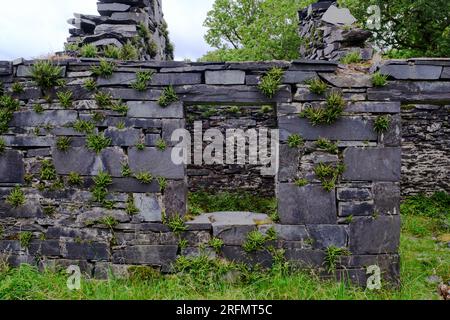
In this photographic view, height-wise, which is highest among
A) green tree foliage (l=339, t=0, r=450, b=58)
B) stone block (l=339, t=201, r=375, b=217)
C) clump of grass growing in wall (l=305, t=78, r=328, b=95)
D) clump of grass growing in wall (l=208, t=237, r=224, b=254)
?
green tree foliage (l=339, t=0, r=450, b=58)

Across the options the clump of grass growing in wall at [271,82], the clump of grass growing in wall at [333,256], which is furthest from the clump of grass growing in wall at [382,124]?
the clump of grass growing in wall at [333,256]

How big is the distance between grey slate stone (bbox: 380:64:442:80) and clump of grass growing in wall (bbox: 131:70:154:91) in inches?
106

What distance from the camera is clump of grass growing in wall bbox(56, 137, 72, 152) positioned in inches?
168

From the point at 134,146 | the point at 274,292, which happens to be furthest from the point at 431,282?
the point at 134,146

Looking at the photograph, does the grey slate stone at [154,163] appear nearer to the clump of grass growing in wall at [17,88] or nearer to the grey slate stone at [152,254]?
the grey slate stone at [152,254]

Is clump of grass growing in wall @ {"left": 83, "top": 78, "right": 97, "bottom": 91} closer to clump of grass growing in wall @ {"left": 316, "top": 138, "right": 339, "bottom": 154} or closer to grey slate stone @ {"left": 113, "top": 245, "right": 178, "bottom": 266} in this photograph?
grey slate stone @ {"left": 113, "top": 245, "right": 178, "bottom": 266}

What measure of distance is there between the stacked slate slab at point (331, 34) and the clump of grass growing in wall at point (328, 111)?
5.76 ft

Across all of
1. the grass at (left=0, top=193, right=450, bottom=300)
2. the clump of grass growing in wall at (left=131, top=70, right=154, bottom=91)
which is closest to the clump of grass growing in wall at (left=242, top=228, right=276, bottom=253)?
the grass at (left=0, top=193, right=450, bottom=300)

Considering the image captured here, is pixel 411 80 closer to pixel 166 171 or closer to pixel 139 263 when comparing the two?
pixel 166 171

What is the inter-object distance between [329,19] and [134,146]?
192 inches

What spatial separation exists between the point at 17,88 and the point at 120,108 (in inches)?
50.5

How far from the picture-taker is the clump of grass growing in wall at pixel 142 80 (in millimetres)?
4219

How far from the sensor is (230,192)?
28.5 feet
